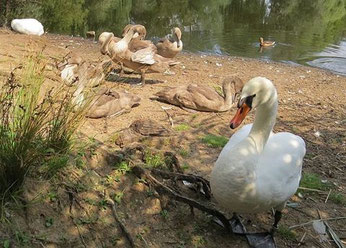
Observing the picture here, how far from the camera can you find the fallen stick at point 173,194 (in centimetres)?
395

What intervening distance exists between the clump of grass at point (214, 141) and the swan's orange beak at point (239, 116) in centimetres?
198

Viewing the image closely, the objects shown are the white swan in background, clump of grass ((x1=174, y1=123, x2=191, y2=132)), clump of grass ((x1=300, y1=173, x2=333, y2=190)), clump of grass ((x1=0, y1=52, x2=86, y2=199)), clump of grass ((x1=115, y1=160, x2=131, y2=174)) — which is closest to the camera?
clump of grass ((x1=0, y1=52, x2=86, y2=199))

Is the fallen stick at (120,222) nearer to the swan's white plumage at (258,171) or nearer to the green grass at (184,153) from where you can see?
the swan's white plumage at (258,171)

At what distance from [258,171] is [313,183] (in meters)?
1.67

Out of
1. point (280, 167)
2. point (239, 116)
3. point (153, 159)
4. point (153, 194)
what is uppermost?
point (239, 116)

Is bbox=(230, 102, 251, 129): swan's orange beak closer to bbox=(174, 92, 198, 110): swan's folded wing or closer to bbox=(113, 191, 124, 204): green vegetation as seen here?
bbox=(113, 191, 124, 204): green vegetation

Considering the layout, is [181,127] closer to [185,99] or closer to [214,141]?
[214,141]

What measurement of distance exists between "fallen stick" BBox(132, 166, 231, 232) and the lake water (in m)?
9.98

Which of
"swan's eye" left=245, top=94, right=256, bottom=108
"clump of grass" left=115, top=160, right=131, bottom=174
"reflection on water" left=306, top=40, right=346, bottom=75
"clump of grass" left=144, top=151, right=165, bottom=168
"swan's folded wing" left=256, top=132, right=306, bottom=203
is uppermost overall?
"swan's eye" left=245, top=94, right=256, bottom=108

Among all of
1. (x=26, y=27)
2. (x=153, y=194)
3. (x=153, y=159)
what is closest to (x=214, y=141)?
(x=153, y=159)

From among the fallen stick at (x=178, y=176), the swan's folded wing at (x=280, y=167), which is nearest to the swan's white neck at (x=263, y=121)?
the swan's folded wing at (x=280, y=167)

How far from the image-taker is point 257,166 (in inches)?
155

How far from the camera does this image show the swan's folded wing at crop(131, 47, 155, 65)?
8391 millimetres

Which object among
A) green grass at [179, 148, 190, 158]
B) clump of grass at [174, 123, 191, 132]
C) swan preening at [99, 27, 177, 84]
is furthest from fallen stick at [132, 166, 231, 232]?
swan preening at [99, 27, 177, 84]
